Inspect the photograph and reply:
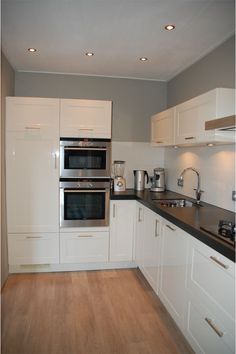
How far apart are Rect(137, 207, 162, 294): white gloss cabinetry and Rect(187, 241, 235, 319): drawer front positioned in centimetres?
67

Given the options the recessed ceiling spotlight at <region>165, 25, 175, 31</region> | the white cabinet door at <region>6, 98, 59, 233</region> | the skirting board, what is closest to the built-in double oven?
the white cabinet door at <region>6, 98, 59, 233</region>

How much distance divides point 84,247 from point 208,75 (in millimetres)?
2285

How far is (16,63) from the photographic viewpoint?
319cm

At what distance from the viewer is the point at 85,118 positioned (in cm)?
316

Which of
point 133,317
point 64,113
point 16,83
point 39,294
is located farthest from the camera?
point 16,83

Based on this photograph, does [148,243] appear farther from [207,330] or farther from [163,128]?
[163,128]

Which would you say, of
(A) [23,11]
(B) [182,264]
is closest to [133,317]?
(B) [182,264]

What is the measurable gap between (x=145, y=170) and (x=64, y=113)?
1376 millimetres

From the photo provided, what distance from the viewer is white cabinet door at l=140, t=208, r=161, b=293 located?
2572mm

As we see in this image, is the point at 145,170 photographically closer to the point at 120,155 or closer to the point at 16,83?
the point at 120,155

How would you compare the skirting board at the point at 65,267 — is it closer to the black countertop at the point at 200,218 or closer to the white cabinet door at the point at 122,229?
the white cabinet door at the point at 122,229

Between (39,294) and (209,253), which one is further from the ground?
(209,253)

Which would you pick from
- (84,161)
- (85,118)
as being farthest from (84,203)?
(85,118)

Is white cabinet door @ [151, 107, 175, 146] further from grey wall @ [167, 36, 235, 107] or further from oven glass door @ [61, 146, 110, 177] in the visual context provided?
oven glass door @ [61, 146, 110, 177]
